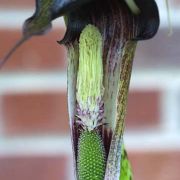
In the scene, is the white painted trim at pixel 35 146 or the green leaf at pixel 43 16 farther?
the white painted trim at pixel 35 146

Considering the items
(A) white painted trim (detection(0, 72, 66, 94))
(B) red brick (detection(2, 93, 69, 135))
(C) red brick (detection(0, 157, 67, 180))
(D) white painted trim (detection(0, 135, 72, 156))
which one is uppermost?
(A) white painted trim (detection(0, 72, 66, 94))

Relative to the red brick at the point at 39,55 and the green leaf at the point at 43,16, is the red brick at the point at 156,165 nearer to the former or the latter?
Result: the red brick at the point at 39,55

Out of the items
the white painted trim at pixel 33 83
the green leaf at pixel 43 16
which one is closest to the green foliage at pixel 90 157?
the green leaf at pixel 43 16

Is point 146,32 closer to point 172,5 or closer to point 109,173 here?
point 109,173

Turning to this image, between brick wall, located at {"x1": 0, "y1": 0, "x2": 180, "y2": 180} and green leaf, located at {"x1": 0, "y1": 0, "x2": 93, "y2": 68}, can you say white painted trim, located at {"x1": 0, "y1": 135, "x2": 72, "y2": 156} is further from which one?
green leaf, located at {"x1": 0, "y1": 0, "x2": 93, "y2": 68}

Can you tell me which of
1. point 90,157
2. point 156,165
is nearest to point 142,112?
point 156,165

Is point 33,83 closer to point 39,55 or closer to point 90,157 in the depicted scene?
point 39,55

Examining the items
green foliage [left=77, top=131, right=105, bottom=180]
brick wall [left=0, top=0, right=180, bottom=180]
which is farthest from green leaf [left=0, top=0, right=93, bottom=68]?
brick wall [left=0, top=0, right=180, bottom=180]
